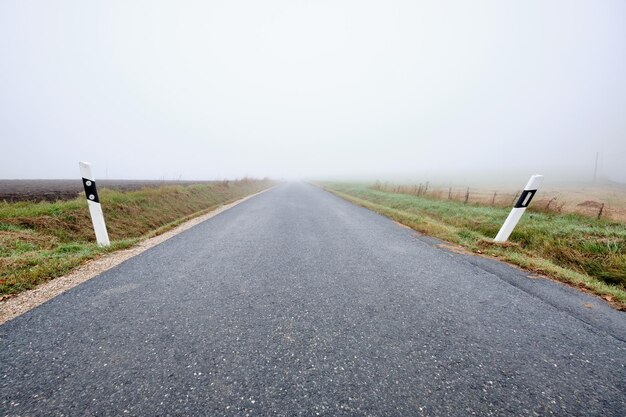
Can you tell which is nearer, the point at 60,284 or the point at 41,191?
the point at 60,284

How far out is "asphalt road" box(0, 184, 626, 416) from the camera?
1666 mm

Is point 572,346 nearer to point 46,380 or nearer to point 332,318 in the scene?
point 332,318

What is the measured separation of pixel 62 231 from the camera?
6.08 meters

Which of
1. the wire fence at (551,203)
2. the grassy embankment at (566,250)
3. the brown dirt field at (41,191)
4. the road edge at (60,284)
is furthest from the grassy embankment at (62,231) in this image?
the wire fence at (551,203)

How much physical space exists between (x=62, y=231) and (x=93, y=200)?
2.08 metres

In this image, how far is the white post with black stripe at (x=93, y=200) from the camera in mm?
4973

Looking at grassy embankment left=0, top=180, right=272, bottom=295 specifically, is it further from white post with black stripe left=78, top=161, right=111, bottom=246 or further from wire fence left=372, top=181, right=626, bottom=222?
wire fence left=372, top=181, right=626, bottom=222

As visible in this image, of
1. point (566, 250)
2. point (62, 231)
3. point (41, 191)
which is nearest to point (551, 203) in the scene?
point (566, 250)

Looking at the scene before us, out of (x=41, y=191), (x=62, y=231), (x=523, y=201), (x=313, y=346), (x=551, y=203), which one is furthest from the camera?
(x=41, y=191)

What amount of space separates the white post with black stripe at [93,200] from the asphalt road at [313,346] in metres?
1.65

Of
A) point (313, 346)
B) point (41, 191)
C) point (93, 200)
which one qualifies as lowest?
point (313, 346)

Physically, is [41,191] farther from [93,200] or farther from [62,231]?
[93,200]

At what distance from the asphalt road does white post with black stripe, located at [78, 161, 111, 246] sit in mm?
1650

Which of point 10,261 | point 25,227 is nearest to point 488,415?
point 10,261
